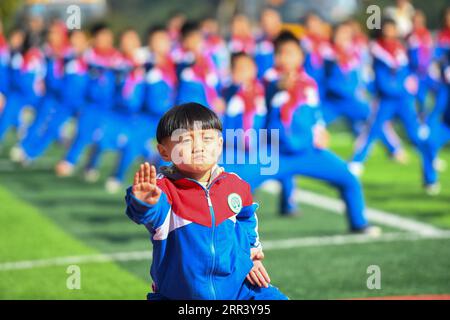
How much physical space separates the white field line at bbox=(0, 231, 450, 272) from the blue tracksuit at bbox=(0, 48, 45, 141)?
313 inches

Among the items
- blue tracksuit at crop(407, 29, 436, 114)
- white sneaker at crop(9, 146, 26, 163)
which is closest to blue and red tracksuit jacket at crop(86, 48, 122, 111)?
white sneaker at crop(9, 146, 26, 163)

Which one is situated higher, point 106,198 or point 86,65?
point 86,65

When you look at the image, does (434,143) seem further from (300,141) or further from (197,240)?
(197,240)

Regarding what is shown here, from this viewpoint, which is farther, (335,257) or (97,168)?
(97,168)

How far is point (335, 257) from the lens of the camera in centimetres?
696

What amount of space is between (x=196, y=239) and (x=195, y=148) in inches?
14.2

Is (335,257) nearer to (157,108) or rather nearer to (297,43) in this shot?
(297,43)

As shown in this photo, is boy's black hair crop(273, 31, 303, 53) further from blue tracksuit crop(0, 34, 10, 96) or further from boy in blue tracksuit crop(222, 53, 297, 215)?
blue tracksuit crop(0, 34, 10, 96)

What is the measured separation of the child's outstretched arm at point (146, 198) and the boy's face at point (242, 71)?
4712mm

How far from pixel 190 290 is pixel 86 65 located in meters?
9.40

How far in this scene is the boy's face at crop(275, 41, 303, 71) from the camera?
766 centimetres

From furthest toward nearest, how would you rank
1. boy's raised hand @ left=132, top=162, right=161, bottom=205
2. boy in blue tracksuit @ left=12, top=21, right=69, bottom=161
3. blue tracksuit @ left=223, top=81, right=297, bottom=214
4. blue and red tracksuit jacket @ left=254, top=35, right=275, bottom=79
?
blue and red tracksuit jacket @ left=254, top=35, right=275, bottom=79 → boy in blue tracksuit @ left=12, top=21, right=69, bottom=161 → blue tracksuit @ left=223, top=81, right=297, bottom=214 → boy's raised hand @ left=132, top=162, right=161, bottom=205

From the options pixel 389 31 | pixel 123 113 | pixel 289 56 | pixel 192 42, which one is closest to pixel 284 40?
pixel 289 56
